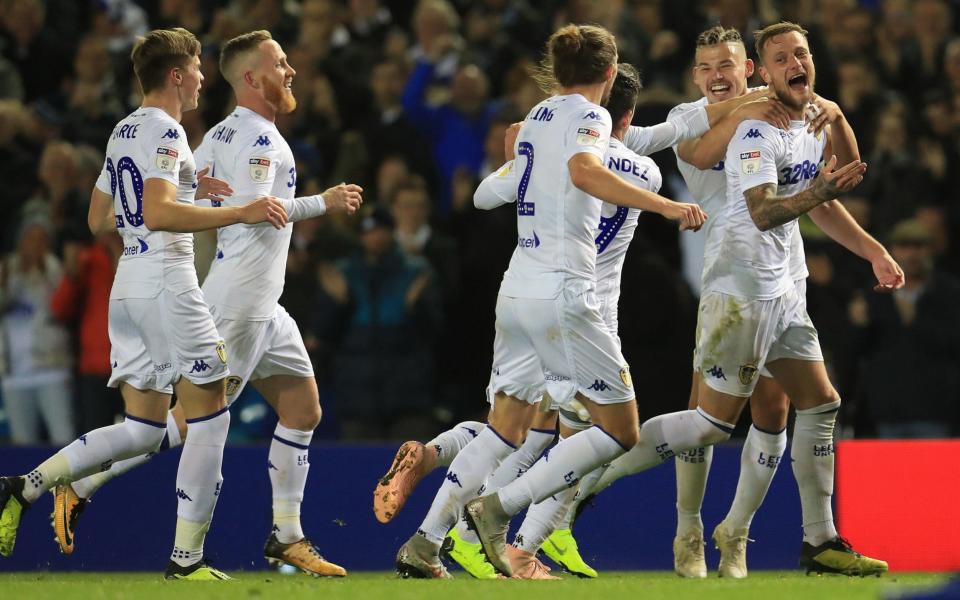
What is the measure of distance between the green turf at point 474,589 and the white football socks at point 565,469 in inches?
14.4

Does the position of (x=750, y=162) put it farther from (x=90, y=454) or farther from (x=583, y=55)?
(x=90, y=454)

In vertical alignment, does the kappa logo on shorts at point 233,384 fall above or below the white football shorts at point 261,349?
below

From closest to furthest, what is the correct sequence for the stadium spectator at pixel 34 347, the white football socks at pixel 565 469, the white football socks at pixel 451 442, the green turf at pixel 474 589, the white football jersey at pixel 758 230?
the green turf at pixel 474 589
the white football socks at pixel 565 469
the white football jersey at pixel 758 230
the white football socks at pixel 451 442
the stadium spectator at pixel 34 347

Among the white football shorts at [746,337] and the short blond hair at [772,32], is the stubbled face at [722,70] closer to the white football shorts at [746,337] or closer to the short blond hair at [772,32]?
the short blond hair at [772,32]

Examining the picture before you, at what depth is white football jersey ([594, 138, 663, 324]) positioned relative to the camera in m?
7.59

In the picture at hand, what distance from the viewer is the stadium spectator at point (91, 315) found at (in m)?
10.7

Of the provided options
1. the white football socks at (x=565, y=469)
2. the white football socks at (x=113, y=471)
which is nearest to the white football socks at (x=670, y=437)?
the white football socks at (x=565, y=469)

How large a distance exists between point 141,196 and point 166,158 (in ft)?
0.82

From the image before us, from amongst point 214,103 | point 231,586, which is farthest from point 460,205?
point 231,586

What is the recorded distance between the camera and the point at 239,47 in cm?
792

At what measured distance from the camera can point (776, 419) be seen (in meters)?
7.86

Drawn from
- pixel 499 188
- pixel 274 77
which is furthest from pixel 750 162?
pixel 274 77

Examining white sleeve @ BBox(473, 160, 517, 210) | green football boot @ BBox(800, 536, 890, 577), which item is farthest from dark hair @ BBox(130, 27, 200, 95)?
green football boot @ BBox(800, 536, 890, 577)

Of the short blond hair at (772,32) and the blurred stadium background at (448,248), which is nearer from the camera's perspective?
the short blond hair at (772,32)
